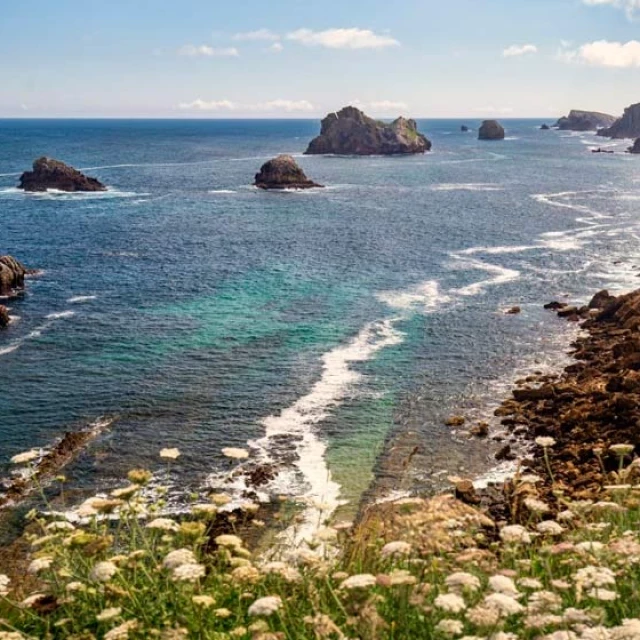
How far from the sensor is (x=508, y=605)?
7.35 metres

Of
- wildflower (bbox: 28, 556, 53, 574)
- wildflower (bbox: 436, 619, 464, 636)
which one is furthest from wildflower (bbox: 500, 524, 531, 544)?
wildflower (bbox: 28, 556, 53, 574)

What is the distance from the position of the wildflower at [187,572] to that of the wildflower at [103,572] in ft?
2.73

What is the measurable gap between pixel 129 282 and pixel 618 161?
166 metres

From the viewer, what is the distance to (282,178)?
140 meters

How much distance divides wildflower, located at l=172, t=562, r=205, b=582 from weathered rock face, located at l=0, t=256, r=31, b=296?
195ft

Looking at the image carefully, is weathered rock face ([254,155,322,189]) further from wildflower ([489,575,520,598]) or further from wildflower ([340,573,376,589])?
wildflower ([489,575,520,598])

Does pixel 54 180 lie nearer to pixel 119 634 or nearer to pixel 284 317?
pixel 284 317

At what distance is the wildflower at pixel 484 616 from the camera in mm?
7282

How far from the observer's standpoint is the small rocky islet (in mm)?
130750

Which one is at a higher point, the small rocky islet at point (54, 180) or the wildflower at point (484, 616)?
the small rocky islet at point (54, 180)

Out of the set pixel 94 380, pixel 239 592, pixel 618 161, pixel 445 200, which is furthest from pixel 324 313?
pixel 618 161

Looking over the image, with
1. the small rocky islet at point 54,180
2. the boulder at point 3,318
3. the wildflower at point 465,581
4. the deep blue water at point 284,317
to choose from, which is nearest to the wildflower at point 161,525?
the wildflower at point 465,581

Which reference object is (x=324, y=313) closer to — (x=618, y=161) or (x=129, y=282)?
(x=129, y=282)

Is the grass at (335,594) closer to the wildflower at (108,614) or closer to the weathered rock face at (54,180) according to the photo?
the wildflower at (108,614)
